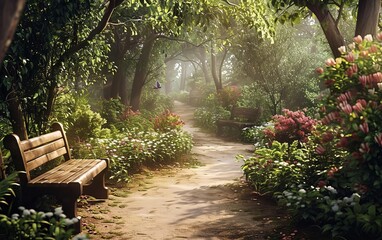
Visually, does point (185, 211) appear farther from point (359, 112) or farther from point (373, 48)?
point (373, 48)

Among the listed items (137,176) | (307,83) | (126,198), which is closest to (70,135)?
(137,176)

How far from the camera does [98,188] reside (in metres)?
6.62

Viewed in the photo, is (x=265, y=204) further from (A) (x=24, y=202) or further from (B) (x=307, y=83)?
(B) (x=307, y=83)

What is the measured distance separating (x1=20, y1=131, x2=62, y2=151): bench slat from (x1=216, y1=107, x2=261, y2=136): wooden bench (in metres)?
10.8

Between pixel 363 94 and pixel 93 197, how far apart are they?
4282 mm

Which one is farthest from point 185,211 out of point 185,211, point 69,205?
point 69,205

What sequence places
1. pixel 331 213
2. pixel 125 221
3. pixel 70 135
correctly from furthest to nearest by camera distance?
pixel 70 135
pixel 125 221
pixel 331 213

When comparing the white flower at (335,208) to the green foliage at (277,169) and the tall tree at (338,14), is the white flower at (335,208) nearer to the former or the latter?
the green foliage at (277,169)

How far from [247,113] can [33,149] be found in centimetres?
1293

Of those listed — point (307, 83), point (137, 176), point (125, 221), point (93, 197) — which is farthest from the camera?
point (307, 83)

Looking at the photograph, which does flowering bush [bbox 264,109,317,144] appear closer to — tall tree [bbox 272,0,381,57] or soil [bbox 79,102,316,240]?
soil [bbox 79,102,316,240]

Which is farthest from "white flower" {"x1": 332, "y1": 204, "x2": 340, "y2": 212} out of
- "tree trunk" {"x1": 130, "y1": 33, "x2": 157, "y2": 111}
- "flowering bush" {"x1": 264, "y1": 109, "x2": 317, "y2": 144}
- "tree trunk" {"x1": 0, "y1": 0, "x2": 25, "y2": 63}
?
"tree trunk" {"x1": 130, "y1": 33, "x2": 157, "y2": 111}

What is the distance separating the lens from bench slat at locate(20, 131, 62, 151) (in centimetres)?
481

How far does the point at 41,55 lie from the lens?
6102mm
